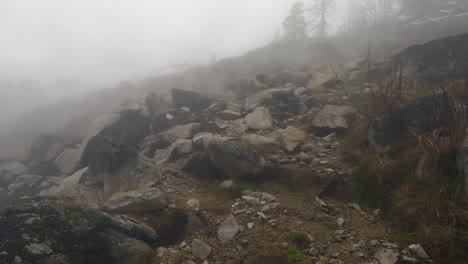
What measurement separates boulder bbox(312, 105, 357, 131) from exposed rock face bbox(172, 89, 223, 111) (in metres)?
6.18

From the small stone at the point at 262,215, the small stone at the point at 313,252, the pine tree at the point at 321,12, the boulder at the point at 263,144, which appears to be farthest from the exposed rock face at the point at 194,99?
the pine tree at the point at 321,12

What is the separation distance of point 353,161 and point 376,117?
4.13 feet

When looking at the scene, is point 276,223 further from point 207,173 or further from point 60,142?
point 60,142

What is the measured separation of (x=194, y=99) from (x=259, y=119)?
5308 mm

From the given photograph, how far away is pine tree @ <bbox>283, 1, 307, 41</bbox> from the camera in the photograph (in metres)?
40.9

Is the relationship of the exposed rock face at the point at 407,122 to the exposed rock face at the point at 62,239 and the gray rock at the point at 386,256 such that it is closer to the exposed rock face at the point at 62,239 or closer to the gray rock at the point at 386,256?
the gray rock at the point at 386,256

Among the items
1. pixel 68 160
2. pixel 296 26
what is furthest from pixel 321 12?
pixel 68 160

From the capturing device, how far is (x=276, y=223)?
222 inches

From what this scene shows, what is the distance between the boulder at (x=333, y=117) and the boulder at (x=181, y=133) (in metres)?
4.15

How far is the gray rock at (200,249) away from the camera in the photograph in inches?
206

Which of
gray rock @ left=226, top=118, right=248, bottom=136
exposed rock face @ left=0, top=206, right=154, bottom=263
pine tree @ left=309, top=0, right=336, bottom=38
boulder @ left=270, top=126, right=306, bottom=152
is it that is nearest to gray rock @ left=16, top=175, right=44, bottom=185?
gray rock @ left=226, top=118, right=248, bottom=136

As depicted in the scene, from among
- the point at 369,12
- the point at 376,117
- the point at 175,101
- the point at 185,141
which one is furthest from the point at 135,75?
the point at 376,117

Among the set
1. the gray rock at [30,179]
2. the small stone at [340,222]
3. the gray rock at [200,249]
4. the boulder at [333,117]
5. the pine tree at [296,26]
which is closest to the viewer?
the gray rock at [200,249]

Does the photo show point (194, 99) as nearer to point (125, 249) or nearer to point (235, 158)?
point (235, 158)
